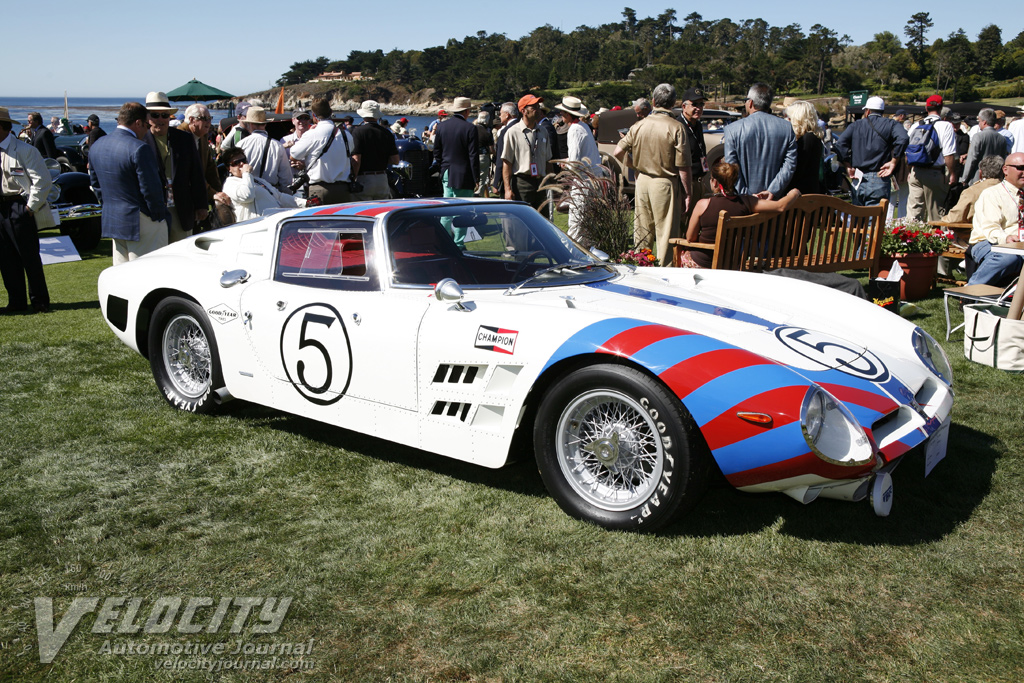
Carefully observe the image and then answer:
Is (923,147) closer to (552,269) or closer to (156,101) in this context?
(552,269)

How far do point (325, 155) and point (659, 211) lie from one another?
3603 mm

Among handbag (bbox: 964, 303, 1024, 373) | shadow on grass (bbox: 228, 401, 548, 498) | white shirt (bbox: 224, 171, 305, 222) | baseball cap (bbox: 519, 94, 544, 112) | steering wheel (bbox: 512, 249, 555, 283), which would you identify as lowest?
shadow on grass (bbox: 228, 401, 548, 498)

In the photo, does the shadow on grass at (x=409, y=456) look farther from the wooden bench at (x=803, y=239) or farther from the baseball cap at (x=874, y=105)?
the baseball cap at (x=874, y=105)

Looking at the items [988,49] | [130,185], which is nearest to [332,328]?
[130,185]

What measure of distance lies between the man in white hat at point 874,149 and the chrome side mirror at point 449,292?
7.05 metres

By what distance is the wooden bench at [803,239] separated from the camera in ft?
20.8

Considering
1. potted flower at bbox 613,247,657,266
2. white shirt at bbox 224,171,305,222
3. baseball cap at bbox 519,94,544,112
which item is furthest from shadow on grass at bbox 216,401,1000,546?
baseball cap at bbox 519,94,544,112

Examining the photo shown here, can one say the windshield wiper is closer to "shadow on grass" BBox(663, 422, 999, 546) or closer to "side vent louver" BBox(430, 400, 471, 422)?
"side vent louver" BBox(430, 400, 471, 422)

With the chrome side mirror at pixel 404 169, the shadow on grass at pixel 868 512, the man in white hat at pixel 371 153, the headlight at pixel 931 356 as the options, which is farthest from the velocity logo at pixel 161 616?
the chrome side mirror at pixel 404 169

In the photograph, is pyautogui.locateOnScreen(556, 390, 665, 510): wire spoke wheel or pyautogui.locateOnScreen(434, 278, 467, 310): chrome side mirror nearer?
pyautogui.locateOnScreen(556, 390, 665, 510): wire spoke wheel

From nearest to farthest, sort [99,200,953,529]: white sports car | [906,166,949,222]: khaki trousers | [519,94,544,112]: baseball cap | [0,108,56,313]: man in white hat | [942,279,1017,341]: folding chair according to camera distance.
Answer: [99,200,953,529]: white sports car → [942,279,1017,341]: folding chair → [0,108,56,313]: man in white hat → [519,94,544,112]: baseball cap → [906,166,949,222]: khaki trousers

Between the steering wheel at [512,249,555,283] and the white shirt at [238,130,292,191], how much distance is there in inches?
203

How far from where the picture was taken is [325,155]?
854cm

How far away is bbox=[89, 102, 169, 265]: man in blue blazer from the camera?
6766 mm
